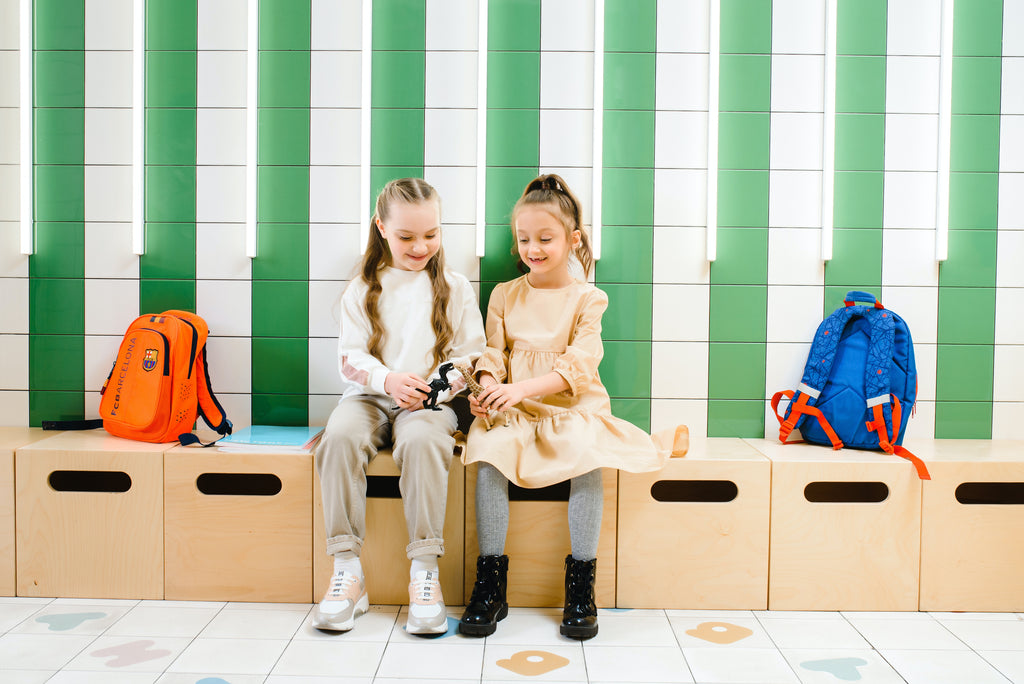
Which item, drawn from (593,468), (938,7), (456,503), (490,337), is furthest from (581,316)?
(938,7)

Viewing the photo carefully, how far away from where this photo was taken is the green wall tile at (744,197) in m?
2.25

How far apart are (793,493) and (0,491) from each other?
83.8 inches

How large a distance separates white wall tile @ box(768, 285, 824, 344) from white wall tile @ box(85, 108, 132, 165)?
2.13 meters

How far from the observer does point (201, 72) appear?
2.25 meters

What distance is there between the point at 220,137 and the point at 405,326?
910mm

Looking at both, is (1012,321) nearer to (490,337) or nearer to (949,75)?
(949,75)

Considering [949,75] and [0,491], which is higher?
[949,75]

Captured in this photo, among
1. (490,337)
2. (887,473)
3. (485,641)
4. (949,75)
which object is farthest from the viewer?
(949,75)

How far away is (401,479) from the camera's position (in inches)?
69.0

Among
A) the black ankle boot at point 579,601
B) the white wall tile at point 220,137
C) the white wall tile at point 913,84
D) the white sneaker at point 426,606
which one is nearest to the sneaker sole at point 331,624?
the white sneaker at point 426,606

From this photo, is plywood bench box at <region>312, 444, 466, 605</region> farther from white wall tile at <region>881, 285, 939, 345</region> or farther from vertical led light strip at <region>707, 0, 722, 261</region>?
white wall tile at <region>881, 285, 939, 345</region>

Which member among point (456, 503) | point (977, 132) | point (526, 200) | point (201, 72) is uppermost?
point (201, 72)

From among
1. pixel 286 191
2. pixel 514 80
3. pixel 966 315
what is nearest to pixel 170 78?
pixel 286 191

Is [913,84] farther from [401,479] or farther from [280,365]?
[280,365]
